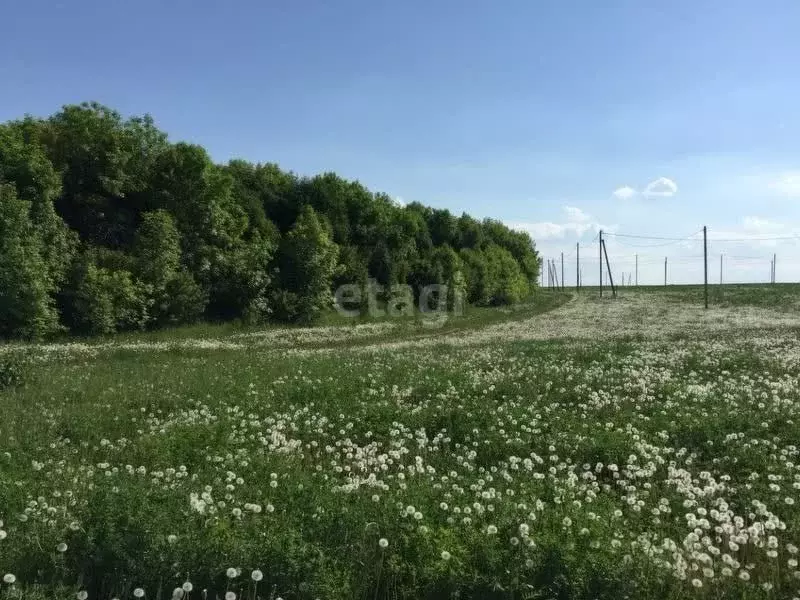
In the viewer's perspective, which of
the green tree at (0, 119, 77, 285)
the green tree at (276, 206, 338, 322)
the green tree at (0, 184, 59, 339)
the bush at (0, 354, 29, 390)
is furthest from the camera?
the green tree at (276, 206, 338, 322)

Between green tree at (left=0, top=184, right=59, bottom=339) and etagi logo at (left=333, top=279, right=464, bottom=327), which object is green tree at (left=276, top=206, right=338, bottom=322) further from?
green tree at (left=0, top=184, right=59, bottom=339)

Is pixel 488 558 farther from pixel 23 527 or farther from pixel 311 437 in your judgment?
pixel 311 437

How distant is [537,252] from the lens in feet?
348

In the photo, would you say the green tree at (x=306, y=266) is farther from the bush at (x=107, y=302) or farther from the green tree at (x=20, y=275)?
the green tree at (x=20, y=275)

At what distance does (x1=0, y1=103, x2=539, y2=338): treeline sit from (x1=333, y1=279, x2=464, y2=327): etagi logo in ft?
4.20

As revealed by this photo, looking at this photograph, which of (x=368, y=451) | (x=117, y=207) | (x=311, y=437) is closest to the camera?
(x=368, y=451)

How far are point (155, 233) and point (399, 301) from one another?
915 inches

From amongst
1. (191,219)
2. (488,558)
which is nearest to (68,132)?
(191,219)

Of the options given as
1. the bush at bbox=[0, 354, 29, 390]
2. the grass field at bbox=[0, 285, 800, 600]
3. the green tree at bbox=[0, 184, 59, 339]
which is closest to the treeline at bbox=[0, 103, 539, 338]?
the green tree at bbox=[0, 184, 59, 339]

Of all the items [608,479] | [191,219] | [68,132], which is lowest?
[608,479]

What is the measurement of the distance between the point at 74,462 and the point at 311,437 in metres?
3.54

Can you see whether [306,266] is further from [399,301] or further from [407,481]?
[407,481]

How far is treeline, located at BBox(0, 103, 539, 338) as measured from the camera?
30.5 metres

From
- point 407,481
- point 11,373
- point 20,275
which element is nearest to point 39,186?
point 20,275
